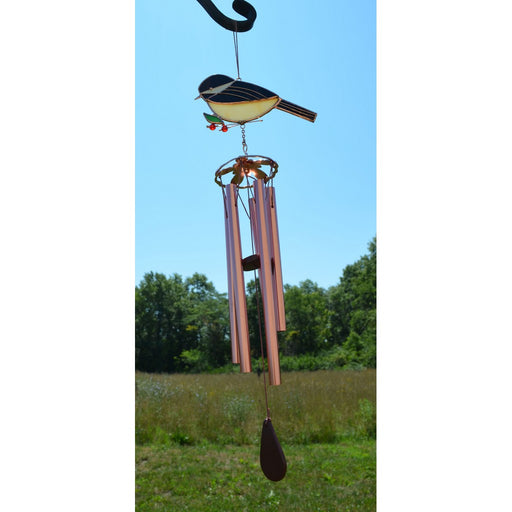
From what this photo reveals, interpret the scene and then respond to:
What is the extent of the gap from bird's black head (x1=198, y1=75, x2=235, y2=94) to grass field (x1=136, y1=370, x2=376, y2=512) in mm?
2771

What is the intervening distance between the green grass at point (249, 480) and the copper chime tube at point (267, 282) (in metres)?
1.99

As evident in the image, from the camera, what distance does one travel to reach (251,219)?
1.74 meters

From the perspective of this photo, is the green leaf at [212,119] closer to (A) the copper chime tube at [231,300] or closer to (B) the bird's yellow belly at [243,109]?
(B) the bird's yellow belly at [243,109]

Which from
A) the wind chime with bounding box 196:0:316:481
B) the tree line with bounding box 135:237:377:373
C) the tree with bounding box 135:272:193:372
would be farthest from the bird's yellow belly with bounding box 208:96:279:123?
the tree with bounding box 135:272:193:372

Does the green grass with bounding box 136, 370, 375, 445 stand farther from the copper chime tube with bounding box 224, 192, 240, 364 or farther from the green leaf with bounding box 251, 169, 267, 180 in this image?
the green leaf with bounding box 251, 169, 267, 180

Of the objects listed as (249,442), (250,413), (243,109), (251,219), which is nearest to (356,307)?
(250,413)

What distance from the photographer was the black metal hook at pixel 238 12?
1.67 meters

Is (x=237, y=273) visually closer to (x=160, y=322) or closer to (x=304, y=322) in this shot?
(x=304, y=322)

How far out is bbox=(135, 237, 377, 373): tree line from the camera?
8.31m
